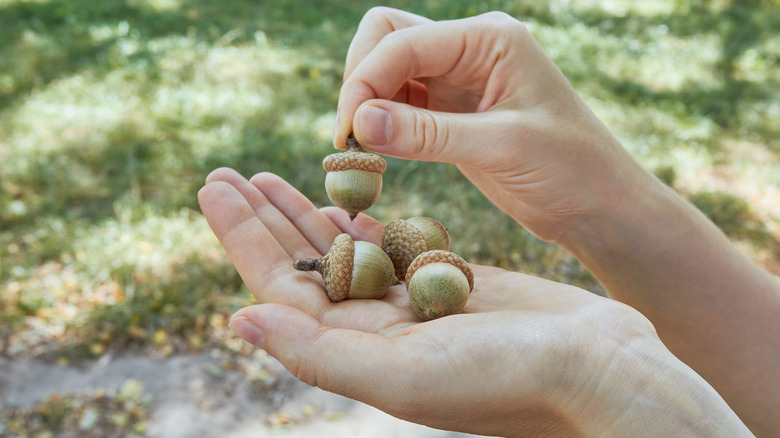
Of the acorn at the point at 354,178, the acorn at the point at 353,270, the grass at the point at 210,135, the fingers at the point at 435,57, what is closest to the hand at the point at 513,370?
the acorn at the point at 353,270

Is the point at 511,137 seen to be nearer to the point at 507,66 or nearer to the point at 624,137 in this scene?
the point at 507,66

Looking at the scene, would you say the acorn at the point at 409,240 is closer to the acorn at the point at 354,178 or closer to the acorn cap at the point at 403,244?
the acorn cap at the point at 403,244

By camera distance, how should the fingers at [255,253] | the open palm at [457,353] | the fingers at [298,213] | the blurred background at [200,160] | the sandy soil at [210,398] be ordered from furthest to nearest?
the blurred background at [200,160]
the sandy soil at [210,398]
the fingers at [298,213]
the fingers at [255,253]
the open palm at [457,353]

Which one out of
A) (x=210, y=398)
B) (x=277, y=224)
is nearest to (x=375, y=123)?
(x=277, y=224)

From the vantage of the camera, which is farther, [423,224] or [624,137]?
[624,137]

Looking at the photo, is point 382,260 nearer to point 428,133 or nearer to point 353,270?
point 353,270

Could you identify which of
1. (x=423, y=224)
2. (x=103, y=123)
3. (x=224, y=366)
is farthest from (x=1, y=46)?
(x=423, y=224)
